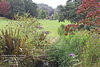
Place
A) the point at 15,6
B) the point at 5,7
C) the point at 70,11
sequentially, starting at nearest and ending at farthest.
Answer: the point at 70,11, the point at 5,7, the point at 15,6

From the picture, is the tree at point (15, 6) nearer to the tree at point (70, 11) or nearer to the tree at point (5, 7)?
the tree at point (5, 7)

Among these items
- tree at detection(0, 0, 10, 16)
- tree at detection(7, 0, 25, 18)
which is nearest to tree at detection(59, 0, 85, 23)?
tree at detection(7, 0, 25, 18)

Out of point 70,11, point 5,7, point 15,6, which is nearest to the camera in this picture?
point 70,11

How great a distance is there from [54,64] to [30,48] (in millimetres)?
928

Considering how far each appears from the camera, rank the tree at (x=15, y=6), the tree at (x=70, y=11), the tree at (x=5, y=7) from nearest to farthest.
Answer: the tree at (x=70, y=11) → the tree at (x=5, y=7) → the tree at (x=15, y=6)

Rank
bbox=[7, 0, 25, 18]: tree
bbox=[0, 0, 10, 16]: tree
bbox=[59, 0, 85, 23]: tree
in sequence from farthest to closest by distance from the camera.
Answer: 1. bbox=[7, 0, 25, 18]: tree
2. bbox=[0, 0, 10, 16]: tree
3. bbox=[59, 0, 85, 23]: tree

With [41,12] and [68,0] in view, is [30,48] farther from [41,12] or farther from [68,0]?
[41,12]

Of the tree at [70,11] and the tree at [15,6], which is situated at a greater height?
the tree at [15,6]

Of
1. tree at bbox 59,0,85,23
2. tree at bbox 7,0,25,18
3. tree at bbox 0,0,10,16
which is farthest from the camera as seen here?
tree at bbox 7,0,25,18

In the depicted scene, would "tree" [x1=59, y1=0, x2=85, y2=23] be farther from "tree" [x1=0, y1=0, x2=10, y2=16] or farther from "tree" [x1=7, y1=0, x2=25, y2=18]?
"tree" [x1=0, y1=0, x2=10, y2=16]

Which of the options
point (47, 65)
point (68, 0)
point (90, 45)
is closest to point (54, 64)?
point (47, 65)

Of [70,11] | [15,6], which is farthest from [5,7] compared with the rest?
[70,11]

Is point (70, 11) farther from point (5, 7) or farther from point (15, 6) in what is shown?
point (15, 6)

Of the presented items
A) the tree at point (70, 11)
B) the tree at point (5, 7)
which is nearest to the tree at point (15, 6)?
the tree at point (5, 7)
